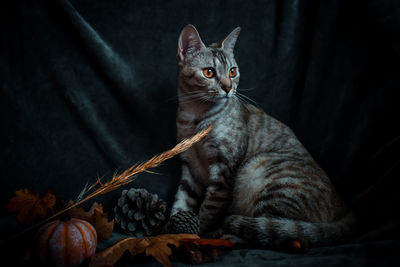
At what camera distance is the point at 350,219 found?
1.36m

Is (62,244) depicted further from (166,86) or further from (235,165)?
(166,86)

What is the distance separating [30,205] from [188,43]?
1134mm

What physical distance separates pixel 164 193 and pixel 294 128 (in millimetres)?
989

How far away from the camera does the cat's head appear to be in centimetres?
159

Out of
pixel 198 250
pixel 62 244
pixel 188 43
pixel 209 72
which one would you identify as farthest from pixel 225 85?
pixel 62 244

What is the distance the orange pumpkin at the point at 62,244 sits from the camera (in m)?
0.99

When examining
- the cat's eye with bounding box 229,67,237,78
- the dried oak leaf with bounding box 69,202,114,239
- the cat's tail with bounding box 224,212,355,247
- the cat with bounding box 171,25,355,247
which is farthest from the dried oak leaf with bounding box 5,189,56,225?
the cat's eye with bounding box 229,67,237,78

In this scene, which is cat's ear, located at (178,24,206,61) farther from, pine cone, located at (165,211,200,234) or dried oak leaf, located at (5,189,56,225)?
dried oak leaf, located at (5,189,56,225)

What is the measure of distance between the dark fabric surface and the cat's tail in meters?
0.06

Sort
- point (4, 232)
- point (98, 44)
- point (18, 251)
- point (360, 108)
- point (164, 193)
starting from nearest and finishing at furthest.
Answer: point (18, 251), point (4, 232), point (360, 108), point (98, 44), point (164, 193)

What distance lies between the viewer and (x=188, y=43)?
1.68 m

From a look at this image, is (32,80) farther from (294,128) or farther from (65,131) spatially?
(294,128)

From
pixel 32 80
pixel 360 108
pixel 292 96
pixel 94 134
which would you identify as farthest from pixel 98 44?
pixel 360 108

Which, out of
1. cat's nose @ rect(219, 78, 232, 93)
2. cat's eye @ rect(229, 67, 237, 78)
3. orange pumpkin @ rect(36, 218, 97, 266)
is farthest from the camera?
cat's eye @ rect(229, 67, 237, 78)
